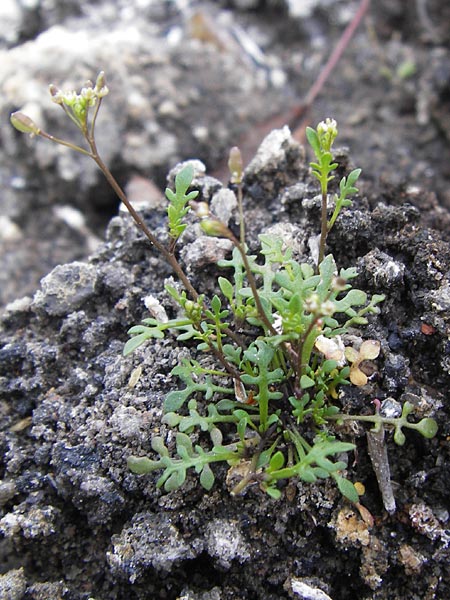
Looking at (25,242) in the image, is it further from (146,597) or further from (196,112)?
(146,597)

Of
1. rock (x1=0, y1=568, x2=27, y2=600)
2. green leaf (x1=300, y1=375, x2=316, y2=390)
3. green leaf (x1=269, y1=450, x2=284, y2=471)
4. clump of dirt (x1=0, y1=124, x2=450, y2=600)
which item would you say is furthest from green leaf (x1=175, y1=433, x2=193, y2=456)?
rock (x1=0, y1=568, x2=27, y2=600)

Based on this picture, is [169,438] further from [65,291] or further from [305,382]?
[65,291]

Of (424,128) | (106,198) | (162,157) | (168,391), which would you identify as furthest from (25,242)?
(424,128)

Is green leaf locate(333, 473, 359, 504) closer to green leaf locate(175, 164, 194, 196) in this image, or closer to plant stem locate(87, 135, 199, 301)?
plant stem locate(87, 135, 199, 301)

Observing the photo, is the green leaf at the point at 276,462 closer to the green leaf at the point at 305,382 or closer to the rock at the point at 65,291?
the green leaf at the point at 305,382

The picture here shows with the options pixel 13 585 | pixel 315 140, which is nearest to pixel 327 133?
pixel 315 140

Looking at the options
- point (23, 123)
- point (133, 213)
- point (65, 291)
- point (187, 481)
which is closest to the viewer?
point (23, 123)
